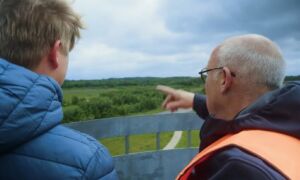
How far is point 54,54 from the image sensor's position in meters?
1.91

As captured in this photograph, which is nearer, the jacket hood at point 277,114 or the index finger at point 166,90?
the jacket hood at point 277,114

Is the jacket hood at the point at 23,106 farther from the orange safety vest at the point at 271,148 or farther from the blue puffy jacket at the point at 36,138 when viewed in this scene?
the orange safety vest at the point at 271,148

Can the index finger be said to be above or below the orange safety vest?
above

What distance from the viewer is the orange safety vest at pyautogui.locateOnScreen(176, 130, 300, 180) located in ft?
5.83

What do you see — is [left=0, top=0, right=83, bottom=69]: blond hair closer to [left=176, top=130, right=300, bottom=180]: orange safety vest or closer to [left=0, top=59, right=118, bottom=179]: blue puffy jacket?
[left=0, top=59, right=118, bottom=179]: blue puffy jacket

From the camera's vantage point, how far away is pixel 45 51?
190 centimetres

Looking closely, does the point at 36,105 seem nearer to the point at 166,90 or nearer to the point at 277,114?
the point at 277,114

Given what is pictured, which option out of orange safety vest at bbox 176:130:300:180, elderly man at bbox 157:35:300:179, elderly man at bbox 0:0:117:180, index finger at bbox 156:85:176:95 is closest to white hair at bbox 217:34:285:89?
elderly man at bbox 157:35:300:179

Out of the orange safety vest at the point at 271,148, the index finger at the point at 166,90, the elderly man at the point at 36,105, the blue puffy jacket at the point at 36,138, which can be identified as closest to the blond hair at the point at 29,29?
the elderly man at the point at 36,105

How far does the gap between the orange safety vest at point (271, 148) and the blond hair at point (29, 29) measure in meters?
0.78

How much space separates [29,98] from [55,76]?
0.29m

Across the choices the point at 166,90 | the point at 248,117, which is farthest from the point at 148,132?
the point at 248,117

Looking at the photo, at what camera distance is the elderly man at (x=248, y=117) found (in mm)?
1785

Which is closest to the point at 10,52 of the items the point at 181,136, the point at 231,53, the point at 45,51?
the point at 45,51
